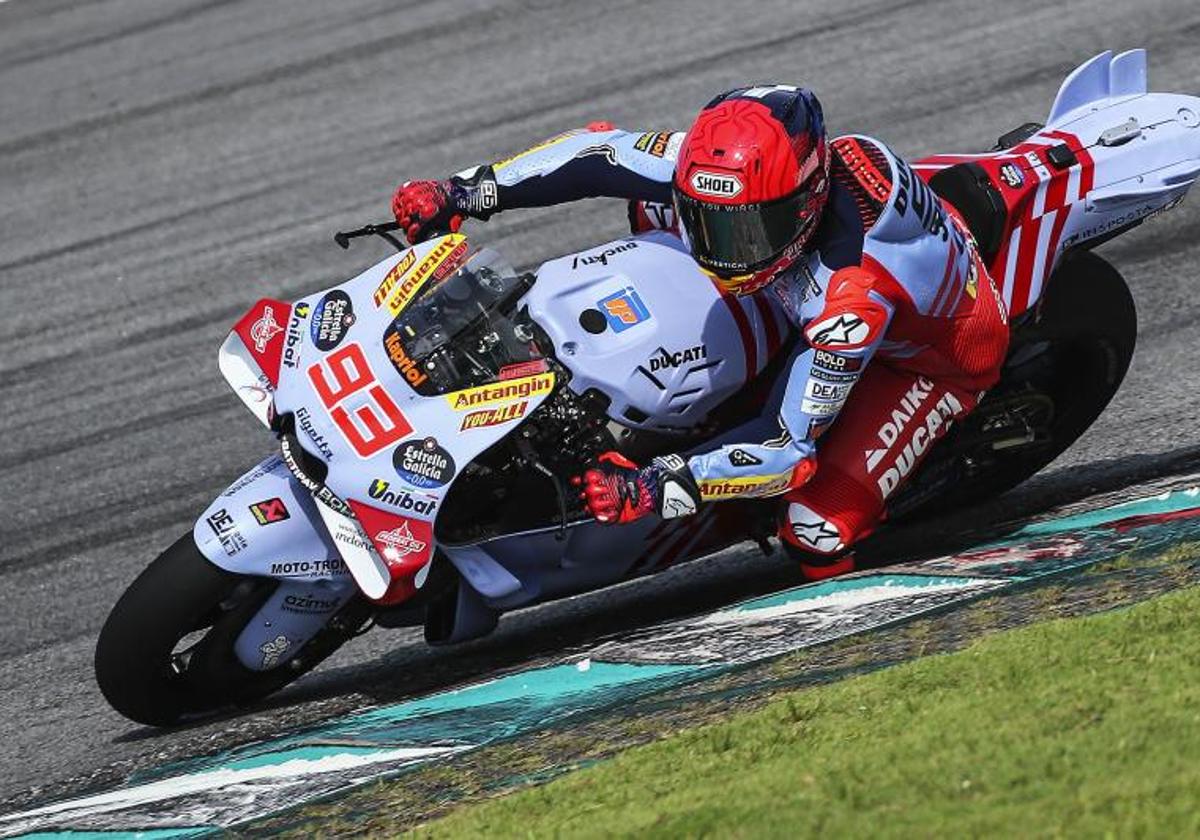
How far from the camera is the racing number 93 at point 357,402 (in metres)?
5.34

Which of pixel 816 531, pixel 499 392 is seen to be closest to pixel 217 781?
pixel 499 392

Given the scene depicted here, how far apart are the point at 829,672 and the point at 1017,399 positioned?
81.8 inches

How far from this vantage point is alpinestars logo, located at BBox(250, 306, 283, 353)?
5.80 m

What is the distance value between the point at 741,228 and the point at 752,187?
13cm

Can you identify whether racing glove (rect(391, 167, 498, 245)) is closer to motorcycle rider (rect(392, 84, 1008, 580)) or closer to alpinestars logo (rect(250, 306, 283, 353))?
motorcycle rider (rect(392, 84, 1008, 580))

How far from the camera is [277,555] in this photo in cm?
546

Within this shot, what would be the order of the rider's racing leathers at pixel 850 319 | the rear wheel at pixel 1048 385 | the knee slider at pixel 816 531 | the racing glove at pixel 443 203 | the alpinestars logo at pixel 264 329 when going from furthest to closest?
the rear wheel at pixel 1048 385 < the racing glove at pixel 443 203 < the knee slider at pixel 816 531 < the alpinestars logo at pixel 264 329 < the rider's racing leathers at pixel 850 319

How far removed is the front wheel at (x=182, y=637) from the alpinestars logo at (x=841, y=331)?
66.0 inches

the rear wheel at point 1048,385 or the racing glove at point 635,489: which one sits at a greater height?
the racing glove at point 635,489

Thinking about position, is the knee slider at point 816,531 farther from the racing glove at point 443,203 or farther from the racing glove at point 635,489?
the racing glove at point 443,203

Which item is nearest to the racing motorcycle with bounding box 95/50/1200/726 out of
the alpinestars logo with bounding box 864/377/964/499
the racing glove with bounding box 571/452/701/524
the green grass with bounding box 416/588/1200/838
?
the racing glove with bounding box 571/452/701/524

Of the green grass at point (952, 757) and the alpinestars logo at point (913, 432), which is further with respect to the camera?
the alpinestars logo at point (913, 432)

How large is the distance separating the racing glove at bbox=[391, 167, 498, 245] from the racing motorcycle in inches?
5.9

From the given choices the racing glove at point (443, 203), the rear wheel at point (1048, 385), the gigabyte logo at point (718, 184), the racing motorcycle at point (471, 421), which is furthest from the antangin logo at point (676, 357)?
the rear wheel at point (1048, 385)
